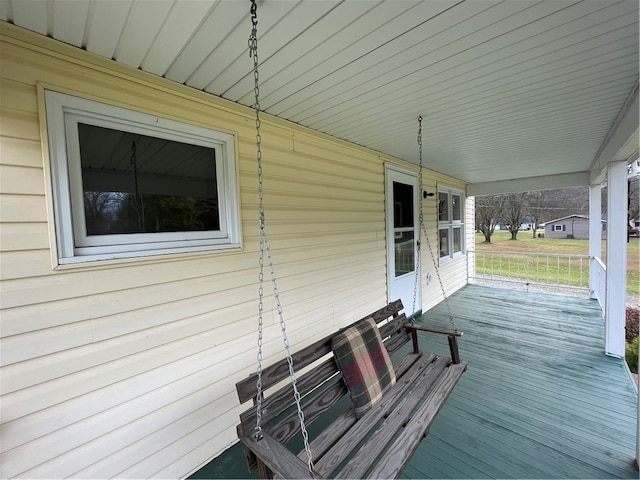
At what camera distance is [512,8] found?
1.18 m

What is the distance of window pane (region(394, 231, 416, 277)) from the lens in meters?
4.16

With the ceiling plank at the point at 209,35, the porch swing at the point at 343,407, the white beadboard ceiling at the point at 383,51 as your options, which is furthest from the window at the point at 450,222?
the ceiling plank at the point at 209,35

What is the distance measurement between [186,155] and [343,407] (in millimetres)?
2441

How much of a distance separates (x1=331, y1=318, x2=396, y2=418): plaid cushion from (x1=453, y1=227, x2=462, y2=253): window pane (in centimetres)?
512

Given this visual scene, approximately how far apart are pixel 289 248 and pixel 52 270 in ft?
5.14

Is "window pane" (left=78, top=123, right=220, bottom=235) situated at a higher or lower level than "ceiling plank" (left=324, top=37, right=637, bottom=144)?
lower

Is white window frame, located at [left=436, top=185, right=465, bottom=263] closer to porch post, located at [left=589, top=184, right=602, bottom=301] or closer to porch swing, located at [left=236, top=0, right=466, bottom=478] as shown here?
porch post, located at [left=589, top=184, right=602, bottom=301]

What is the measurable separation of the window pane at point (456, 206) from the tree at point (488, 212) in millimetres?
9413

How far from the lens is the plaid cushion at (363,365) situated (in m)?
1.76

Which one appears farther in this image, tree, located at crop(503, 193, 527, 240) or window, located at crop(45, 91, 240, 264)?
tree, located at crop(503, 193, 527, 240)

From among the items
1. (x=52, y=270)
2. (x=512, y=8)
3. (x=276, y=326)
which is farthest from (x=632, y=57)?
(x=52, y=270)

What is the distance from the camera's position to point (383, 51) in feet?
4.81

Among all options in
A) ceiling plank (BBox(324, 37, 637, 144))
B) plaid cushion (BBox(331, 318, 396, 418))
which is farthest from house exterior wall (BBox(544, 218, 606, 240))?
plaid cushion (BBox(331, 318, 396, 418))

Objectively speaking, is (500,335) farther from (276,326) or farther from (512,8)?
(512,8)
